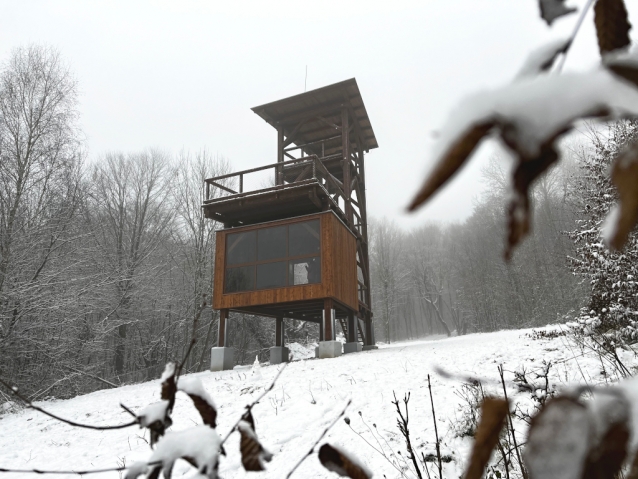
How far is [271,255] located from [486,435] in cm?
1123

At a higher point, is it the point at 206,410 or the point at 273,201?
the point at 273,201

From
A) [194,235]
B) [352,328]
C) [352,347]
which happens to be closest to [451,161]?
[352,347]

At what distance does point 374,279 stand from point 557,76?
34.5 metres

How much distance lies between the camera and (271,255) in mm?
11477

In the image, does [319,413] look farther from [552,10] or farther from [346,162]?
[346,162]

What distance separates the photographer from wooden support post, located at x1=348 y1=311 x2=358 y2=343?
13.4 meters

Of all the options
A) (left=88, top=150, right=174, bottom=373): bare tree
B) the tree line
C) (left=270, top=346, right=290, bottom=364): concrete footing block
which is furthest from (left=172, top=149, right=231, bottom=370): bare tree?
the tree line

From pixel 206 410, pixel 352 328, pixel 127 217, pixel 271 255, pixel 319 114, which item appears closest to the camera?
pixel 206 410

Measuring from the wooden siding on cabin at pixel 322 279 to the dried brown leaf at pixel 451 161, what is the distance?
34.4 feet

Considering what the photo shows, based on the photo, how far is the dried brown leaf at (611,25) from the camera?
1.28 ft

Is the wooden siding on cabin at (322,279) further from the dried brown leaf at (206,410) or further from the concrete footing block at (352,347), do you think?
the dried brown leaf at (206,410)

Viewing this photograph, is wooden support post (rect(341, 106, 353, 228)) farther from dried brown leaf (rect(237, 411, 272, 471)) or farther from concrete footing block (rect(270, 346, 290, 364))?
dried brown leaf (rect(237, 411, 272, 471))

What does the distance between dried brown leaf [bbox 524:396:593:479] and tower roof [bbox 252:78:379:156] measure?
13.6m

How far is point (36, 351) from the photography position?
38.1 ft
